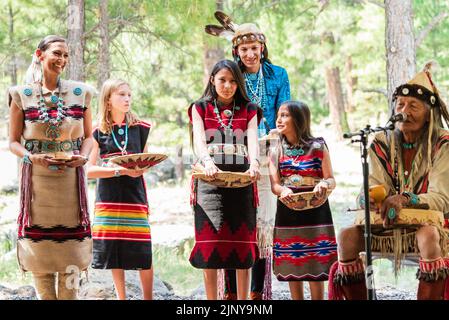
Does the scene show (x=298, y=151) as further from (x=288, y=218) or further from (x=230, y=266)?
(x=230, y=266)

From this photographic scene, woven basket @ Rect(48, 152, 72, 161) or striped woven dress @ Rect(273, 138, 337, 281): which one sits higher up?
woven basket @ Rect(48, 152, 72, 161)

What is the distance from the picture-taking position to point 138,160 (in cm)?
435

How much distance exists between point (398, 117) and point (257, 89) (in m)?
0.95

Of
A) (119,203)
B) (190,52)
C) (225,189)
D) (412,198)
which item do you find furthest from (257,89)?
(190,52)

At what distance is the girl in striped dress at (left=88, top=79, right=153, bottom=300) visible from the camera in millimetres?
4551

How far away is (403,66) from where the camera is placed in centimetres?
658

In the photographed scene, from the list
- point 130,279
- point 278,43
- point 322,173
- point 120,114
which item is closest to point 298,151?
point 322,173

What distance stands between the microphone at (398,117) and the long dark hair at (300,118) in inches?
20.5

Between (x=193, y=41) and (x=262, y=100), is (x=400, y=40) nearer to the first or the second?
(x=262, y=100)

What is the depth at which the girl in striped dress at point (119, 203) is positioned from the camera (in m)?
4.55

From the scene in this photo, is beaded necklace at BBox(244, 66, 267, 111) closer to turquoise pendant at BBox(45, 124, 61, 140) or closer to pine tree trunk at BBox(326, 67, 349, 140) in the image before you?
turquoise pendant at BBox(45, 124, 61, 140)

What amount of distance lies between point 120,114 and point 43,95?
0.55 metres

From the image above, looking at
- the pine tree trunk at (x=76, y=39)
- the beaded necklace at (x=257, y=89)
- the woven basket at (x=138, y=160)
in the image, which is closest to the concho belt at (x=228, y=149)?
the woven basket at (x=138, y=160)

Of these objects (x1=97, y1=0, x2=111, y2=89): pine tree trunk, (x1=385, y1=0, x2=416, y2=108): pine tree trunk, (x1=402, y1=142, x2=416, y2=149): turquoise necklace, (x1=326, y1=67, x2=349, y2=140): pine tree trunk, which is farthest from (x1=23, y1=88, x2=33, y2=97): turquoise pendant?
(x1=326, y1=67, x2=349, y2=140): pine tree trunk
